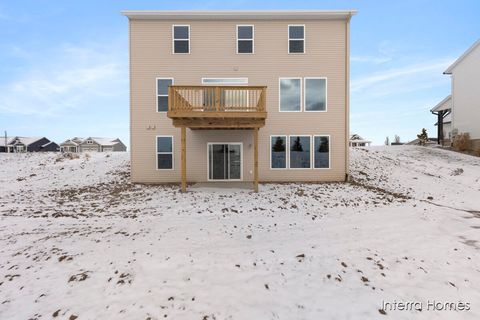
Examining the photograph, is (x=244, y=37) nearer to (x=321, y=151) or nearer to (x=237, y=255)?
(x=321, y=151)

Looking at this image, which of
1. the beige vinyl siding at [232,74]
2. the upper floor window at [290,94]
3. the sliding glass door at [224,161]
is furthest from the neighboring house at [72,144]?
the upper floor window at [290,94]

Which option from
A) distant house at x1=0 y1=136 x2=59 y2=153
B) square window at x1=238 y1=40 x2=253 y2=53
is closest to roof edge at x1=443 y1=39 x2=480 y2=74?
square window at x1=238 y1=40 x2=253 y2=53

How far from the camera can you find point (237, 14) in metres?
12.9

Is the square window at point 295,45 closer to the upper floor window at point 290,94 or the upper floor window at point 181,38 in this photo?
the upper floor window at point 290,94

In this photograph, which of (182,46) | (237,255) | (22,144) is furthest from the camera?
(22,144)

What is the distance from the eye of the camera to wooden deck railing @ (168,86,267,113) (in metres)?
10.4

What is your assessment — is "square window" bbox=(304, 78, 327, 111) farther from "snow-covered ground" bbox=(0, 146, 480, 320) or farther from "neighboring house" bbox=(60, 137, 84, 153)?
"neighboring house" bbox=(60, 137, 84, 153)

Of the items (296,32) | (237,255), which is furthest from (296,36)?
(237,255)

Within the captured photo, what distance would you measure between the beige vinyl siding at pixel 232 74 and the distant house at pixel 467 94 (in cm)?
1721

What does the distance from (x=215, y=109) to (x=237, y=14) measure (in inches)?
241

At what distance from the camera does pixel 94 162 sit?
2081 cm

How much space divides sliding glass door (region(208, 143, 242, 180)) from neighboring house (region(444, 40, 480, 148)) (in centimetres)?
2231

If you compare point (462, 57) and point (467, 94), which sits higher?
point (462, 57)

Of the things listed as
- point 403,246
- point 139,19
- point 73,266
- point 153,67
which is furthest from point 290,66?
point 73,266
